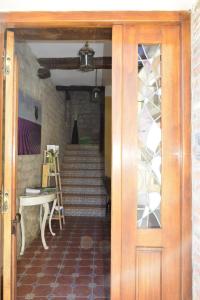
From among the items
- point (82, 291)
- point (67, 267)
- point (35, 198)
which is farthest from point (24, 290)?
point (35, 198)

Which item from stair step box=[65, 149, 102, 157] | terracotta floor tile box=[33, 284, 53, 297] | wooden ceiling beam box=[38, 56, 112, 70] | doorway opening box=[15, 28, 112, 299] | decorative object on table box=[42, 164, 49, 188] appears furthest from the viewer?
stair step box=[65, 149, 102, 157]

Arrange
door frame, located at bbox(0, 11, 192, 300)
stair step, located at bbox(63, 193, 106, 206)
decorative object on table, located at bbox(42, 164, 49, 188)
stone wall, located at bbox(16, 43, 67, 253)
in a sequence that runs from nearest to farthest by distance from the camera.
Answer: door frame, located at bbox(0, 11, 192, 300) → stone wall, located at bbox(16, 43, 67, 253) → decorative object on table, located at bbox(42, 164, 49, 188) → stair step, located at bbox(63, 193, 106, 206)

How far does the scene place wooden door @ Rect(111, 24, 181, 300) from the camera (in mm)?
1784

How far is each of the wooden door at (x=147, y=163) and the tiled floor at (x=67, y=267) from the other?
1.09 meters

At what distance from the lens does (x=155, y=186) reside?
6.02 feet

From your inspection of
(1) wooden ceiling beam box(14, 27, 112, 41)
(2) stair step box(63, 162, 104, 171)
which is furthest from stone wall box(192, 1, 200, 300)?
(2) stair step box(63, 162, 104, 171)

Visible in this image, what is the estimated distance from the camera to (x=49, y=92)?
19.0ft

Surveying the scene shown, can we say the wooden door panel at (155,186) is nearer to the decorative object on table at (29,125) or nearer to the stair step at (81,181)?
the decorative object on table at (29,125)

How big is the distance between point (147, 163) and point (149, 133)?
205 millimetres

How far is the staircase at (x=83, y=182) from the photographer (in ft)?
20.2

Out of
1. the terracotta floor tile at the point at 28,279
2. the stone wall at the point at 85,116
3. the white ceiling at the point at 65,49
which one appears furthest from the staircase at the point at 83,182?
the terracotta floor tile at the point at 28,279

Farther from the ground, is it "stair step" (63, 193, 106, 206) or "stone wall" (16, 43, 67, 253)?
"stone wall" (16, 43, 67, 253)

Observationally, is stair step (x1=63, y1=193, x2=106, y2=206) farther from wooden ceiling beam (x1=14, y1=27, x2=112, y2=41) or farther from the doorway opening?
wooden ceiling beam (x1=14, y1=27, x2=112, y2=41)

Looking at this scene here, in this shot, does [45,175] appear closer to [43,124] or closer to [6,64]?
[43,124]
